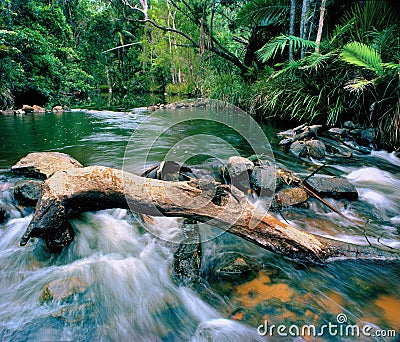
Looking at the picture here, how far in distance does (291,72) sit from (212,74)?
615 centimetres

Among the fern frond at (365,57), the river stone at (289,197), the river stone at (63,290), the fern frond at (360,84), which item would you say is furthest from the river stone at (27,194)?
the fern frond at (365,57)

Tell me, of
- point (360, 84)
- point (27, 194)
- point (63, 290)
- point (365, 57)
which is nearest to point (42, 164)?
point (27, 194)

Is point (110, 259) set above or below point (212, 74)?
below

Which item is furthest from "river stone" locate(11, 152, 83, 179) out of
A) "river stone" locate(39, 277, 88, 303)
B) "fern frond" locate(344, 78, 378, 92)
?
"fern frond" locate(344, 78, 378, 92)

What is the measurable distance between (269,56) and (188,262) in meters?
7.18

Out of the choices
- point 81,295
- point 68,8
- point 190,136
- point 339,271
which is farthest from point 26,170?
point 68,8

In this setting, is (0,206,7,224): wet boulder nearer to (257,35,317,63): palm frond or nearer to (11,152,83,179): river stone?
(11,152,83,179): river stone

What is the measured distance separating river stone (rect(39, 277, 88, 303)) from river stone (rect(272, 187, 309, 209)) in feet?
7.42

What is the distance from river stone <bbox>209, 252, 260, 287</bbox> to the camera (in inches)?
76.9

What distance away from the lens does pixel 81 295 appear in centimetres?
179

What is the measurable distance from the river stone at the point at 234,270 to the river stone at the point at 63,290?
1029mm

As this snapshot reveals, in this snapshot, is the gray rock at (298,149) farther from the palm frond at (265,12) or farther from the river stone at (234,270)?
the palm frond at (265,12)

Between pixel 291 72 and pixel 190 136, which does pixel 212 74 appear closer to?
pixel 291 72

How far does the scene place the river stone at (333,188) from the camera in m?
3.20
